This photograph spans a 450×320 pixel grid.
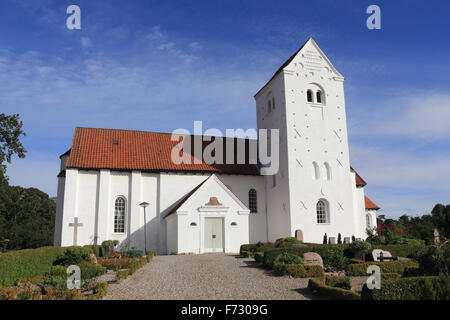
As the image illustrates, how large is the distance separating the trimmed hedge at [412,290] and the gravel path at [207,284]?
88.2 inches

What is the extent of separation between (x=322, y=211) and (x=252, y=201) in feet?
17.5

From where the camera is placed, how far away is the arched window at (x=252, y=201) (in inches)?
1125

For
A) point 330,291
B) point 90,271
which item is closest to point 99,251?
point 90,271

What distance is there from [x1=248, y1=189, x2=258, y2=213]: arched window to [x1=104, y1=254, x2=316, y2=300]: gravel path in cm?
1177

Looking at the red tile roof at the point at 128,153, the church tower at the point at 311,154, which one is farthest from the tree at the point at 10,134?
the church tower at the point at 311,154

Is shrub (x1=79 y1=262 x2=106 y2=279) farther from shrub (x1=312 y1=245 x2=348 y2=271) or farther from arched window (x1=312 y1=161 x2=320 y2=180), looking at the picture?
arched window (x1=312 y1=161 x2=320 y2=180)

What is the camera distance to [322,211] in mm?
26422

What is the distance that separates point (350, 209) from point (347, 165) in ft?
10.3

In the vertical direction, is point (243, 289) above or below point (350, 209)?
below

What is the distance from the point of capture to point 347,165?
2703 centimetres

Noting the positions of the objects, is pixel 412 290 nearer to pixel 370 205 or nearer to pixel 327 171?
pixel 327 171

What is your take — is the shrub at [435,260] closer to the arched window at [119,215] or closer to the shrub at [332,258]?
the shrub at [332,258]
